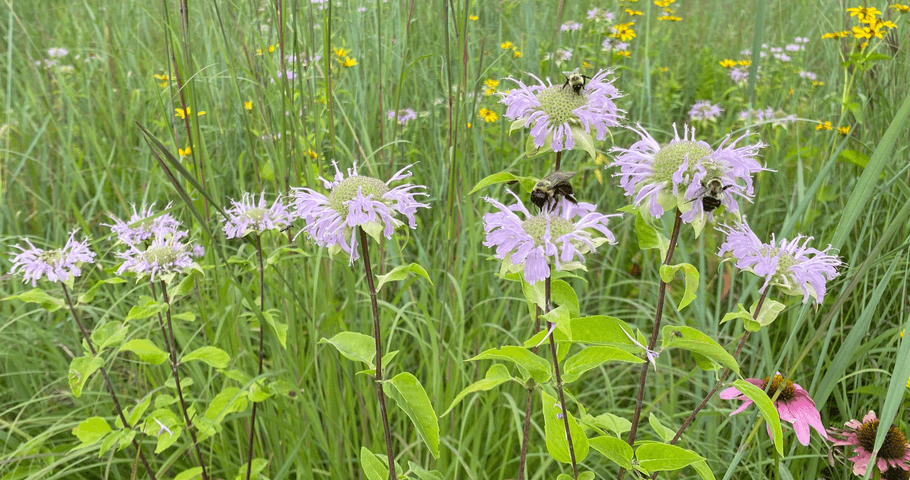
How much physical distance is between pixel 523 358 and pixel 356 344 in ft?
1.06

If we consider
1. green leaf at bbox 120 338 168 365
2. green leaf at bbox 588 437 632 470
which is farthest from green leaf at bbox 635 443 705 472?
green leaf at bbox 120 338 168 365

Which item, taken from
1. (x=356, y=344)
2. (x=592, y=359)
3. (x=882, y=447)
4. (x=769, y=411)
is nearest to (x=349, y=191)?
(x=356, y=344)

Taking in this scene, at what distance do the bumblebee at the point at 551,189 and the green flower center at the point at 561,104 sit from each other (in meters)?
0.21

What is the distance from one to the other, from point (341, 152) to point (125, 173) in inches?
52.2

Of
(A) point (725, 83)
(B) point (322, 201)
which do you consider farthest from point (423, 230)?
(A) point (725, 83)

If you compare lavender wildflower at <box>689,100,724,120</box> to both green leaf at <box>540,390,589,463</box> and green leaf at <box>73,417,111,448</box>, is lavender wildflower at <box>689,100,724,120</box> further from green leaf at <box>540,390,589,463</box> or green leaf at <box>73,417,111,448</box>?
green leaf at <box>73,417,111,448</box>

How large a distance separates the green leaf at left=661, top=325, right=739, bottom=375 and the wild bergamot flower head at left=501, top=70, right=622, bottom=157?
1.21ft

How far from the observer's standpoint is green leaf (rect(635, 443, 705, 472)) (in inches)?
35.9

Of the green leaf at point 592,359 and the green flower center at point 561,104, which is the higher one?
the green flower center at point 561,104

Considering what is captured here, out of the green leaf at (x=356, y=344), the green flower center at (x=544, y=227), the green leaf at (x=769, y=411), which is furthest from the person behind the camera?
the green leaf at (x=356, y=344)

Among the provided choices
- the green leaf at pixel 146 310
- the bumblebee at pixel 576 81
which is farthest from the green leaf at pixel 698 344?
the green leaf at pixel 146 310

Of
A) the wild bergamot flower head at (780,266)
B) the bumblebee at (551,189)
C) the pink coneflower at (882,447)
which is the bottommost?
the pink coneflower at (882,447)

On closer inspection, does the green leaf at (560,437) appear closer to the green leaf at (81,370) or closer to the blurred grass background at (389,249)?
the blurred grass background at (389,249)

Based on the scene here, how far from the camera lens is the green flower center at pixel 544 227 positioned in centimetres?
93
